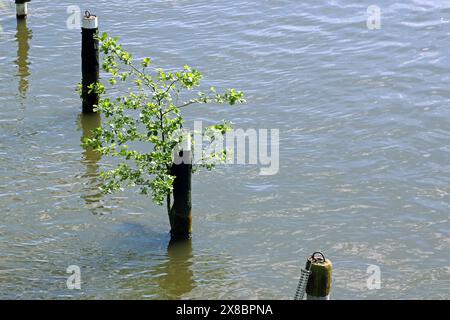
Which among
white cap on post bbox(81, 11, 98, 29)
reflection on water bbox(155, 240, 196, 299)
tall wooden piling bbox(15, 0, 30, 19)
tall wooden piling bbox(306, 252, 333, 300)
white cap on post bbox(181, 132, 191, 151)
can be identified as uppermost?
tall wooden piling bbox(15, 0, 30, 19)

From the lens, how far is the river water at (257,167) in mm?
15234

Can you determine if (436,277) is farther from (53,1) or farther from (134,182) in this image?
(53,1)

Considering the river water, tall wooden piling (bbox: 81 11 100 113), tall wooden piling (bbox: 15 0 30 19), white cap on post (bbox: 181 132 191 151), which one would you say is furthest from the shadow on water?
tall wooden piling (bbox: 15 0 30 19)

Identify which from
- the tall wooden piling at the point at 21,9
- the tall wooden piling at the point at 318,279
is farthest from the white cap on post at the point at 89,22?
the tall wooden piling at the point at 318,279

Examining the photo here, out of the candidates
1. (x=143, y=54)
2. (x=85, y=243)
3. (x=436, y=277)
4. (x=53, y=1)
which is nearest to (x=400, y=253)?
(x=436, y=277)

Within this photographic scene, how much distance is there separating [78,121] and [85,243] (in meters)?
5.20

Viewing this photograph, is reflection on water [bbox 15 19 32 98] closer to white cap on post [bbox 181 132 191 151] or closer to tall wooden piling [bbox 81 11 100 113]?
tall wooden piling [bbox 81 11 100 113]

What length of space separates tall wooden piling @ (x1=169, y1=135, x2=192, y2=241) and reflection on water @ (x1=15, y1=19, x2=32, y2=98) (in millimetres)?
A: 7368

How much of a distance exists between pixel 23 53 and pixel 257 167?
27.1 feet

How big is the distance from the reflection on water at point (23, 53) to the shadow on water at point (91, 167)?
1.97m

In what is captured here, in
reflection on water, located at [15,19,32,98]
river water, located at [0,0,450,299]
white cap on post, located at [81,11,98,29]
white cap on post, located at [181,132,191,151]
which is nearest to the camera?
white cap on post, located at [181,132,191,151]

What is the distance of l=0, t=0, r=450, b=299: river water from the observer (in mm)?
15234

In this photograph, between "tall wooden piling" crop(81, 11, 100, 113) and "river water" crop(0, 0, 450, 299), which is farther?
"tall wooden piling" crop(81, 11, 100, 113)

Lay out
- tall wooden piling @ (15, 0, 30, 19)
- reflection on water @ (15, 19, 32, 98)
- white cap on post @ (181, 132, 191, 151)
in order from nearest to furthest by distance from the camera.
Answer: white cap on post @ (181, 132, 191, 151), reflection on water @ (15, 19, 32, 98), tall wooden piling @ (15, 0, 30, 19)
